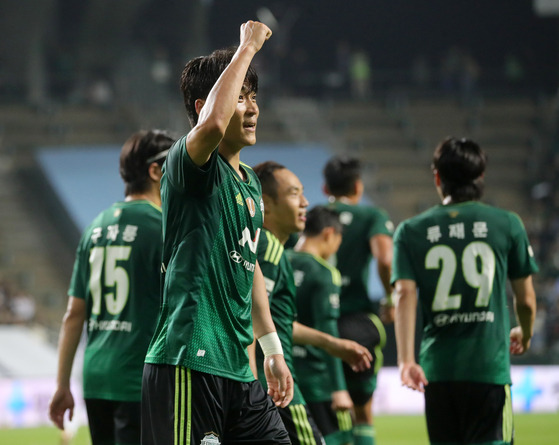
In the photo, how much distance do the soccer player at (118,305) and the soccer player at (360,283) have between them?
2.42m

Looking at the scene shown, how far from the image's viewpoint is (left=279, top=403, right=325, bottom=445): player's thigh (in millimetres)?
4531

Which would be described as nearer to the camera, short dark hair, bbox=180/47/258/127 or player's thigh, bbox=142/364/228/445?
player's thigh, bbox=142/364/228/445

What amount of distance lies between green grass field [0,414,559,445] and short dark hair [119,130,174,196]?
23.4 ft

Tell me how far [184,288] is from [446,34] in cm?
2548

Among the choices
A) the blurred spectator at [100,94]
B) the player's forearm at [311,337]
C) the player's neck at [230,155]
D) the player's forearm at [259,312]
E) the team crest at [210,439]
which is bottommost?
the team crest at [210,439]

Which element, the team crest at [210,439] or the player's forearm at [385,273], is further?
the player's forearm at [385,273]

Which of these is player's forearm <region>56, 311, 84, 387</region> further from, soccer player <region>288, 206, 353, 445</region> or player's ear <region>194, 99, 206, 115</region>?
player's ear <region>194, 99, 206, 115</region>

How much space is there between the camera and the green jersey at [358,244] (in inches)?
273

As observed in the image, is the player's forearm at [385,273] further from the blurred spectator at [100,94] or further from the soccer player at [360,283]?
the blurred spectator at [100,94]

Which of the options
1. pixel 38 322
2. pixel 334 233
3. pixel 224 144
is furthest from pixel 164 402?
pixel 38 322

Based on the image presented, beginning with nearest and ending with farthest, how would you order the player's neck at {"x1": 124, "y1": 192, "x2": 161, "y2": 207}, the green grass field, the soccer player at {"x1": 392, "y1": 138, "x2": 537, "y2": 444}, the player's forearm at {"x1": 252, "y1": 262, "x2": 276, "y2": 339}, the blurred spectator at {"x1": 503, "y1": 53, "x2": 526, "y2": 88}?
1. the player's forearm at {"x1": 252, "y1": 262, "x2": 276, "y2": 339}
2. the soccer player at {"x1": 392, "y1": 138, "x2": 537, "y2": 444}
3. the player's neck at {"x1": 124, "y1": 192, "x2": 161, "y2": 207}
4. the green grass field
5. the blurred spectator at {"x1": 503, "y1": 53, "x2": 526, "y2": 88}

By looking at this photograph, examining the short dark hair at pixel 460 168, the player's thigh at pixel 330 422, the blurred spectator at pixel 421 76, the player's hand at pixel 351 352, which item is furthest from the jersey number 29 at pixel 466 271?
the blurred spectator at pixel 421 76

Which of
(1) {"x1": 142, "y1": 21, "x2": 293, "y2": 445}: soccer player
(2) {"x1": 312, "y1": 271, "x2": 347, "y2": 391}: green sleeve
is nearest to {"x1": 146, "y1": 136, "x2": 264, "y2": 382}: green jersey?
(1) {"x1": 142, "y1": 21, "x2": 293, "y2": 445}: soccer player

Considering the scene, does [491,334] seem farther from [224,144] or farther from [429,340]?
[224,144]
